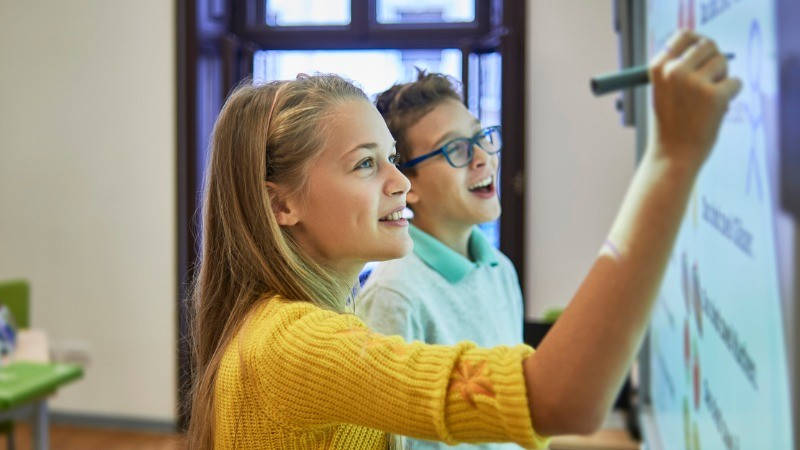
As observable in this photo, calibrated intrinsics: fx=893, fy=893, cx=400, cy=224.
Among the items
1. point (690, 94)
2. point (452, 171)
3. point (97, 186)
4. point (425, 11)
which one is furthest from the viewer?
point (97, 186)

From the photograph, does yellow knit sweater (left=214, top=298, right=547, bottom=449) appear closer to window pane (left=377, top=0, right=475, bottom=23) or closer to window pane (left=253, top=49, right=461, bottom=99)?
window pane (left=253, top=49, right=461, bottom=99)

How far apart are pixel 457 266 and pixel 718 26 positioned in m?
0.56

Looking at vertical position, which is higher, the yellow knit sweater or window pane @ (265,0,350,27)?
window pane @ (265,0,350,27)

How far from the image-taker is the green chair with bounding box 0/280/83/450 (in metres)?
3.16

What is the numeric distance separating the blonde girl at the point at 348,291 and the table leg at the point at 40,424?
8.66 ft

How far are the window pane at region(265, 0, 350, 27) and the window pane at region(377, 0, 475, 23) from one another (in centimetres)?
19

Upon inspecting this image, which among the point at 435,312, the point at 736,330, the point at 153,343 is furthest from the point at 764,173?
the point at 153,343

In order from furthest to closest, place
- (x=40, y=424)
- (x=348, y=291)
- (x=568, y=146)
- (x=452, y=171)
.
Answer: (x=568, y=146) < (x=40, y=424) < (x=452, y=171) < (x=348, y=291)

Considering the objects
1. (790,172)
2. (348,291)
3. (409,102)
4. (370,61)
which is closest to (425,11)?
(370,61)

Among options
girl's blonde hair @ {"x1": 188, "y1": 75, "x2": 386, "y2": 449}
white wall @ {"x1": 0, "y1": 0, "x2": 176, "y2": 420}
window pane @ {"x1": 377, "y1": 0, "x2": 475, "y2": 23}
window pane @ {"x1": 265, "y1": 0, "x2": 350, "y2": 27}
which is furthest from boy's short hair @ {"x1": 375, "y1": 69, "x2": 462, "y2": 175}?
white wall @ {"x1": 0, "y1": 0, "x2": 176, "y2": 420}

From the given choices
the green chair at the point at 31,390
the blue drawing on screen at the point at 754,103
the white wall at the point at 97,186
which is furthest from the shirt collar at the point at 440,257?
the white wall at the point at 97,186

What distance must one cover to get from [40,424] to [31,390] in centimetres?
36

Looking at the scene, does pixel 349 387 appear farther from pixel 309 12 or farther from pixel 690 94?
pixel 309 12

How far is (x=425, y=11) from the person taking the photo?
4398 mm
